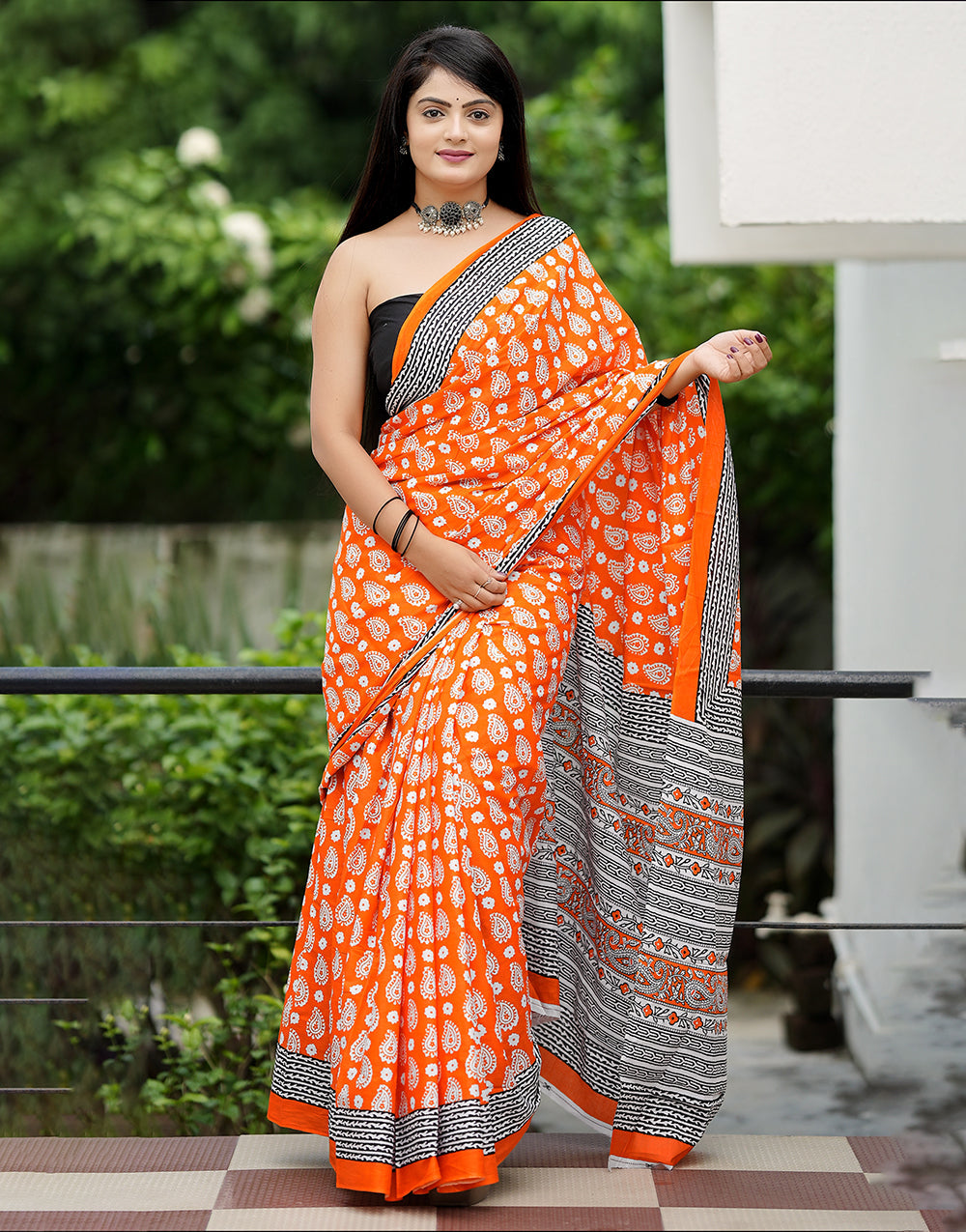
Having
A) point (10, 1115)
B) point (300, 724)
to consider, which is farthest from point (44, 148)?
point (10, 1115)

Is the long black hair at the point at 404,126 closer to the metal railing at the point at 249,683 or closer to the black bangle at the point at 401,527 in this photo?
the black bangle at the point at 401,527

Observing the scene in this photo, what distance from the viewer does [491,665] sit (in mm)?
2150

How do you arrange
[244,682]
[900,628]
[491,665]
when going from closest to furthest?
[491,665], [244,682], [900,628]

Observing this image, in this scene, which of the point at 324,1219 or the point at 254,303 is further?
the point at 254,303

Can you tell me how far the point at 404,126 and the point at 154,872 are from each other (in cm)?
180

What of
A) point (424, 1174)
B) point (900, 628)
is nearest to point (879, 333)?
point (900, 628)

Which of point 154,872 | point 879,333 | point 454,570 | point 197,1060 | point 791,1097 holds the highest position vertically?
point 879,333

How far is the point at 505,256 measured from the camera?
2219 millimetres

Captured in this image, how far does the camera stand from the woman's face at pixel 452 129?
7.14 feet

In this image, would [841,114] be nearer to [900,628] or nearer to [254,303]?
[900,628]

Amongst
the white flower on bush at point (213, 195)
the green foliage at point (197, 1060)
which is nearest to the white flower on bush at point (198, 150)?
the white flower on bush at point (213, 195)

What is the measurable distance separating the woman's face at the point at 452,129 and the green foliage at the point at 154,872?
154 cm

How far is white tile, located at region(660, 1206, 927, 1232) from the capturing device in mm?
2027

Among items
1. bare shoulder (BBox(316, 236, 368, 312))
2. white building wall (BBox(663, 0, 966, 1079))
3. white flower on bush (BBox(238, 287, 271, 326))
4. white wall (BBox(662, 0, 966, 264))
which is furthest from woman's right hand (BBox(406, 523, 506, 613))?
→ white flower on bush (BBox(238, 287, 271, 326))
